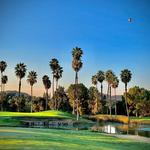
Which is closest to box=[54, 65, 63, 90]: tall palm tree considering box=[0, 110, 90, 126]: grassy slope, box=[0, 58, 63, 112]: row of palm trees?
box=[0, 58, 63, 112]: row of palm trees

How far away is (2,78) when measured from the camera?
169750 mm

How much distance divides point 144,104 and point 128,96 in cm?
909

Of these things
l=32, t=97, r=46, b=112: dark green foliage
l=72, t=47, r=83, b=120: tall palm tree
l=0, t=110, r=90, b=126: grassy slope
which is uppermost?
l=72, t=47, r=83, b=120: tall palm tree

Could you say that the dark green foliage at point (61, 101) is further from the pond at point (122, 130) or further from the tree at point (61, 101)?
the pond at point (122, 130)

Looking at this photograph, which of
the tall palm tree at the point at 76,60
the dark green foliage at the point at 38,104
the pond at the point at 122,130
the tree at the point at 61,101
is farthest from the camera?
the tree at the point at 61,101

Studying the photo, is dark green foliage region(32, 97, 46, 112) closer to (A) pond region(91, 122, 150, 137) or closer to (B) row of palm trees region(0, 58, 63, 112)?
(B) row of palm trees region(0, 58, 63, 112)

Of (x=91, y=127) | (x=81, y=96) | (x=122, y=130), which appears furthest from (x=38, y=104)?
(x=122, y=130)

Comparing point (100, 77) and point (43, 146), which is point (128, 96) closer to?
point (100, 77)

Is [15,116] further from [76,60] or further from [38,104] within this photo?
[38,104]

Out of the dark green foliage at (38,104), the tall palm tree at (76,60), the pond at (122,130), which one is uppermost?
the tall palm tree at (76,60)

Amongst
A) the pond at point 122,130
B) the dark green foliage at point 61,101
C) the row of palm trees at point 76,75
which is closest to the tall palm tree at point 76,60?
the row of palm trees at point 76,75

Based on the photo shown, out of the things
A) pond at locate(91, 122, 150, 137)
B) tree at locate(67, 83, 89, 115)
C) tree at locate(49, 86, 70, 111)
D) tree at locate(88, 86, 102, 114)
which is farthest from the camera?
tree at locate(49, 86, 70, 111)

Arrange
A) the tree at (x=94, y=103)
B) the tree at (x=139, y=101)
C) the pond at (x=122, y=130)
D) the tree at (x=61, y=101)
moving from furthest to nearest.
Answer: the tree at (x=61, y=101), the tree at (x=94, y=103), the tree at (x=139, y=101), the pond at (x=122, y=130)

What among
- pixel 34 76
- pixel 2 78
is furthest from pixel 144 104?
pixel 2 78
